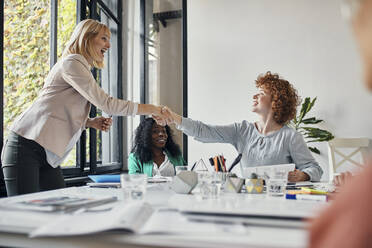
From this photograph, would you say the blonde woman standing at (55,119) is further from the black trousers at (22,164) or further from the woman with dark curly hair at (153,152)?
the woman with dark curly hair at (153,152)

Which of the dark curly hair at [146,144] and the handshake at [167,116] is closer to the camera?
the handshake at [167,116]

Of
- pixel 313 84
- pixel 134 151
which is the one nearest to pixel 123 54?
pixel 134 151

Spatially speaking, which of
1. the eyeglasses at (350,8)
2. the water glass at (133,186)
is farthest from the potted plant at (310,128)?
the eyeglasses at (350,8)

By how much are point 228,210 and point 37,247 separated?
38cm

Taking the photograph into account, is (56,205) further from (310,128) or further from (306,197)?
(310,128)

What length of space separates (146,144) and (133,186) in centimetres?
192

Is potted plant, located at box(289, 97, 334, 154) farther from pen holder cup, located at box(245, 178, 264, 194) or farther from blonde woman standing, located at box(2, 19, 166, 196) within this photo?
pen holder cup, located at box(245, 178, 264, 194)

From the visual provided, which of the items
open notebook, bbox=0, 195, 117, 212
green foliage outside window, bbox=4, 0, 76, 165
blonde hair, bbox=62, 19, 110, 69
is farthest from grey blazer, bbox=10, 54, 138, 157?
open notebook, bbox=0, 195, 117, 212

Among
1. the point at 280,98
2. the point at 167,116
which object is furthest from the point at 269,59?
the point at 167,116

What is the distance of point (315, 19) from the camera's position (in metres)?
3.52

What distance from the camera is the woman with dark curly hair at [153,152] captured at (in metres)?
2.73

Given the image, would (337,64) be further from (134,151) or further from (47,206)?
(47,206)

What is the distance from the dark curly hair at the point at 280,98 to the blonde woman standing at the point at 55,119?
82 cm

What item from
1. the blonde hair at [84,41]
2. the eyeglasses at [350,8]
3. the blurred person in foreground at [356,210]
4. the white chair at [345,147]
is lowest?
the white chair at [345,147]
